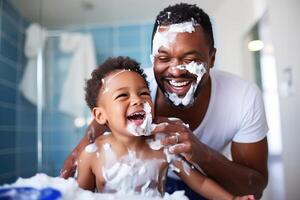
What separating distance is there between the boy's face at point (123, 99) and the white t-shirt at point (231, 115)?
13cm

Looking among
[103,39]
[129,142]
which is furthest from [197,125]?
[103,39]

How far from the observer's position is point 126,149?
502mm

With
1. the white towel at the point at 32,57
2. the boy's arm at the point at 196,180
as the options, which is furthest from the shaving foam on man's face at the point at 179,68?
the white towel at the point at 32,57

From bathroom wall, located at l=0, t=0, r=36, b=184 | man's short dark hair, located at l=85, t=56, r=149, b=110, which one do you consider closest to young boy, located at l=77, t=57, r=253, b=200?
man's short dark hair, located at l=85, t=56, r=149, b=110

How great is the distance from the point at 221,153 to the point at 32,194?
0.33m

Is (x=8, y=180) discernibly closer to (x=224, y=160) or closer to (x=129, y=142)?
(x=129, y=142)

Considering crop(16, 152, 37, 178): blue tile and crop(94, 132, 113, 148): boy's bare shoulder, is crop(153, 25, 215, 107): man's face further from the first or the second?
crop(16, 152, 37, 178): blue tile

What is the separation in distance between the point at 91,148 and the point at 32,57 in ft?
0.72

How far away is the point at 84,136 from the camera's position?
21.0 inches

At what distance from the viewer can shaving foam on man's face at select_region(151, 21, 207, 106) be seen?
487mm

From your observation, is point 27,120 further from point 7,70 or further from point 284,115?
point 284,115

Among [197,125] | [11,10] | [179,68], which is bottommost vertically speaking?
[197,125]

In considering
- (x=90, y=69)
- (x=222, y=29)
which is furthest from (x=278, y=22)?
(x=90, y=69)

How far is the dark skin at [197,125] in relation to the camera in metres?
0.48
